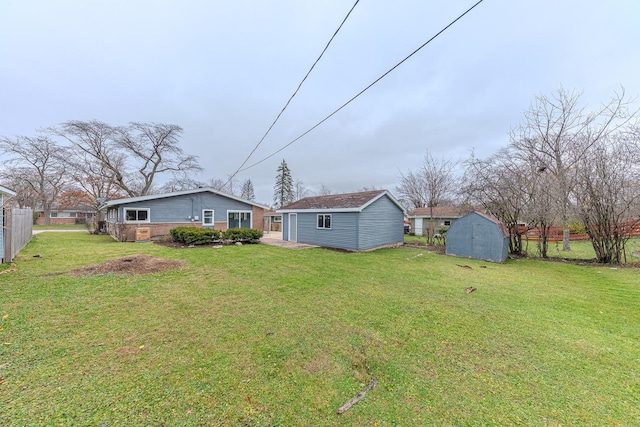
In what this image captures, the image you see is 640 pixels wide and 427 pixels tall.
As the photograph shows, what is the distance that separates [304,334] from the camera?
3.46 m

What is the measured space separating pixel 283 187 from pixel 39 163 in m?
30.7

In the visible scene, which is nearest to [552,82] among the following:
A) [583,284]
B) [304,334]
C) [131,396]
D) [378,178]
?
[583,284]

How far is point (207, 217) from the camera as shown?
1631 centimetres

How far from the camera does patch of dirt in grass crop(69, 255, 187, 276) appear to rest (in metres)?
6.44

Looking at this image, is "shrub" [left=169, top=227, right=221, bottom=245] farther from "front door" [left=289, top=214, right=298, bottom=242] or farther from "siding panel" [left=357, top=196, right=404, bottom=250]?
"siding panel" [left=357, top=196, right=404, bottom=250]

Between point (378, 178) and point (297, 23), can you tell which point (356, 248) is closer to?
point (297, 23)

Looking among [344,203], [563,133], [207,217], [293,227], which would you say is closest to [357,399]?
[344,203]

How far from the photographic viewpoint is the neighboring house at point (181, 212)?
45.0ft

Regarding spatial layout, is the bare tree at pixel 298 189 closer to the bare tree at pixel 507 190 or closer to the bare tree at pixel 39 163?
the bare tree at pixel 39 163

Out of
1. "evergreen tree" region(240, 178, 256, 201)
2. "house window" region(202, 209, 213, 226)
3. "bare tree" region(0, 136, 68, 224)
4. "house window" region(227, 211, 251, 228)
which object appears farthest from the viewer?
"evergreen tree" region(240, 178, 256, 201)

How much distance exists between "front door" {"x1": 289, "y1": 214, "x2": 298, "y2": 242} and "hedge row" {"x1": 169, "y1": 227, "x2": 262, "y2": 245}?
7.53ft

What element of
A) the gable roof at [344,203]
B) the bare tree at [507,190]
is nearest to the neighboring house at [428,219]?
the bare tree at [507,190]

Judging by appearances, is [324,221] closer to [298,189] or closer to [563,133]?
[563,133]

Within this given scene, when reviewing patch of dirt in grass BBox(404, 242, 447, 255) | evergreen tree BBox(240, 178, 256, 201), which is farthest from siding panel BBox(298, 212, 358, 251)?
evergreen tree BBox(240, 178, 256, 201)
